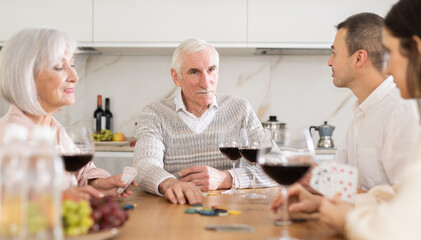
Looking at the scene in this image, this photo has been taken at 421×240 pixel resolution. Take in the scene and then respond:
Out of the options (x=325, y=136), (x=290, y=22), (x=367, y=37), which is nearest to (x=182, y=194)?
(x=367, y=37)

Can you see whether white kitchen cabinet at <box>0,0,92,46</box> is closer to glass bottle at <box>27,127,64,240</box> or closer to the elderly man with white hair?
the elderly man with white hair

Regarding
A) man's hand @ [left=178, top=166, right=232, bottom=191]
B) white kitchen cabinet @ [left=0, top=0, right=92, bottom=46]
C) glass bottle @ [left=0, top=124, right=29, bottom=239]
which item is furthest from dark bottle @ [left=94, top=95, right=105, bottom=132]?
glass bottle @ [left=0, top=124, right=29, bottom=239]

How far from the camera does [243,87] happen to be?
14.5ft

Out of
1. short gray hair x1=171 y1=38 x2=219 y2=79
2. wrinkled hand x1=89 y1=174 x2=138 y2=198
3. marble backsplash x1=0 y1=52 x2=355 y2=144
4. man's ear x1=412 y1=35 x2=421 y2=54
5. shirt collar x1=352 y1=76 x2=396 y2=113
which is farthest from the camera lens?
marble backsplash x1=0 y1=52 x2=355 y2=144

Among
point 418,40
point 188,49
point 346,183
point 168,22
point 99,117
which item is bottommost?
point 346,183

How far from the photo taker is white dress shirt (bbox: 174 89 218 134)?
247 cm

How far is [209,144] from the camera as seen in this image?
2418mm

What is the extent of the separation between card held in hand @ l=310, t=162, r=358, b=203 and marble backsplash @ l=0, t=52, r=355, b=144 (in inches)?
123

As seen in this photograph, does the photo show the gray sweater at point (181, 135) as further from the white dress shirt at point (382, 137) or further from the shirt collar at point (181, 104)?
the white dress shirt at point (382, 137)

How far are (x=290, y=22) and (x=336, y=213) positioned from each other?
3067 mm

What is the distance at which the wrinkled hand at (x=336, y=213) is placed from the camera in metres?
1.15

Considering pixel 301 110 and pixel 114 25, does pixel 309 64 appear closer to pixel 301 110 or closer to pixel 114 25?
pixel 301 110

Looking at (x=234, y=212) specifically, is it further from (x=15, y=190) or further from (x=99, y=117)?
(x=99, y=117)

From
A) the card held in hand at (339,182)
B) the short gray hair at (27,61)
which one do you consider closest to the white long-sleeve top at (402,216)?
the card held in hand at (339,182)
